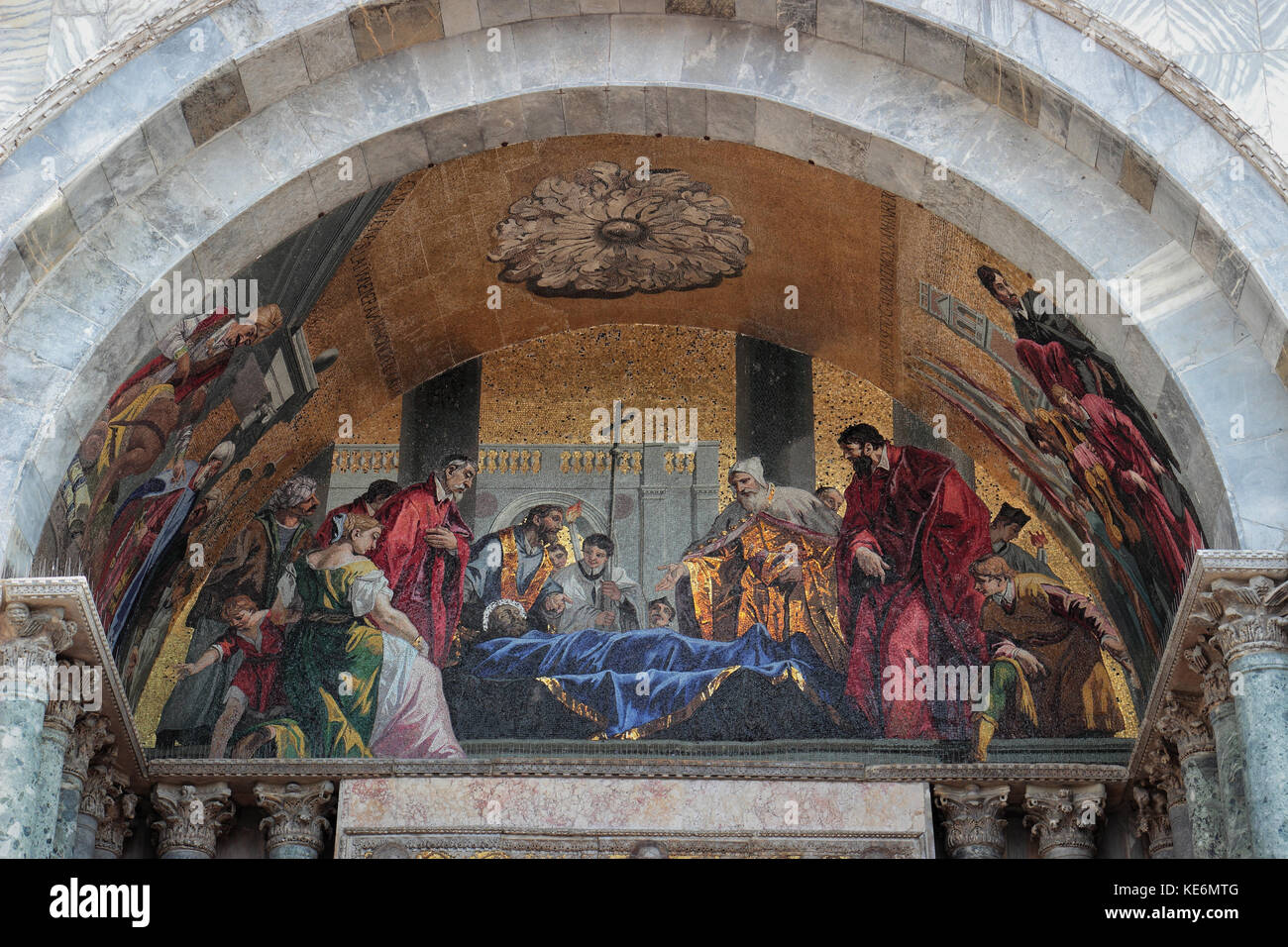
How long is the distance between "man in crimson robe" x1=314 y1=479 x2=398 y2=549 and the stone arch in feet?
7.51

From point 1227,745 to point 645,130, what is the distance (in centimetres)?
452

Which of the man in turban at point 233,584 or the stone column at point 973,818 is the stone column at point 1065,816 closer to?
the stone column at point 973,818

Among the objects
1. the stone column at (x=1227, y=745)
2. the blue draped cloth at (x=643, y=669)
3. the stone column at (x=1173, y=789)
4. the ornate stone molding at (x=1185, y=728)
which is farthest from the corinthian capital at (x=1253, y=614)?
the blue draped cloth at (x=643, y=669)

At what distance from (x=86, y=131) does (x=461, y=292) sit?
116 inches

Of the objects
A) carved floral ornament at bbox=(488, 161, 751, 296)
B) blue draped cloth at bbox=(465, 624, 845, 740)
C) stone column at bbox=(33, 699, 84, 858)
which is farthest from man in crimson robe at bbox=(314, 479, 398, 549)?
stone column at bbox=(33, 699, 84, 858)

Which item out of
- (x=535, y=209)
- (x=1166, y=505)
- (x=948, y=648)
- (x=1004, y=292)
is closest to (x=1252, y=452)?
(x=1166, y=505)

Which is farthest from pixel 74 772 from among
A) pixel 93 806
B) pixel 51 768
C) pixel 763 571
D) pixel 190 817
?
pixel 763 571

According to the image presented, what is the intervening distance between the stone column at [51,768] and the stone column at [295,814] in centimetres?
151

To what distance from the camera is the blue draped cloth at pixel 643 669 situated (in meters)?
12.0

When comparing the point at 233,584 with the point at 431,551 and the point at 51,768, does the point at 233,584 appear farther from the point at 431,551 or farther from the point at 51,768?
the point at 51,768

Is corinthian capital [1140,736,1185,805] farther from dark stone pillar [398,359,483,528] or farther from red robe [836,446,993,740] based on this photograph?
dark stone pillar [398,359,483,528]

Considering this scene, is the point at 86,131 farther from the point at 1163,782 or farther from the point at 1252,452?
the point at 1163,782

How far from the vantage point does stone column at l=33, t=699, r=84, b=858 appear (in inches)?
372

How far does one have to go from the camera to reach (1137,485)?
432 inches
